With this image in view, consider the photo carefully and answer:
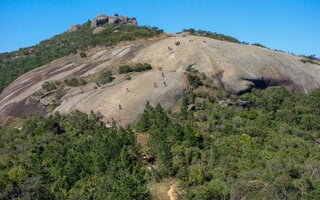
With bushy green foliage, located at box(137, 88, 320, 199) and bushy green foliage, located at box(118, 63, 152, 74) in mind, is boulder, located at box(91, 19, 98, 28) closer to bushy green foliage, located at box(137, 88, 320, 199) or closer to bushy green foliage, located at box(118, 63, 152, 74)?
bushy green foliage, located at box(118, 63, 152, 74)

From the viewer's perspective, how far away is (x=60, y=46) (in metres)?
139

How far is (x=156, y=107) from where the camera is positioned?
60438 mm

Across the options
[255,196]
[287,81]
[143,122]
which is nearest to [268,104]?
[287,81]

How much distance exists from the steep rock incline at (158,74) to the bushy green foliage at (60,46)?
5829 mm

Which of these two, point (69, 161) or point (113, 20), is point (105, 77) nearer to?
point (69, 161)

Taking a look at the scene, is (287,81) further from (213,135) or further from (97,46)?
(97,46)

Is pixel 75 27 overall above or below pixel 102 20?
above

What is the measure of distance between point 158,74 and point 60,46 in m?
75.4

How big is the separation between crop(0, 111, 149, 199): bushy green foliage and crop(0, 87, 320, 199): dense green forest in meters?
0.11

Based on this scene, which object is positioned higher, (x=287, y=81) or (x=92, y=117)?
(x=287, y=81)

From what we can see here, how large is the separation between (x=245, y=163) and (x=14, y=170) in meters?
24.6

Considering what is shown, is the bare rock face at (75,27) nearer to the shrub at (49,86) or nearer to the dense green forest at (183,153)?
the shrub at (49,86)

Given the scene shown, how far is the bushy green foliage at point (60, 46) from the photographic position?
98.4 m

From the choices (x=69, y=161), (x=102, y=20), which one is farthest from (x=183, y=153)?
(x=102, y=20)
